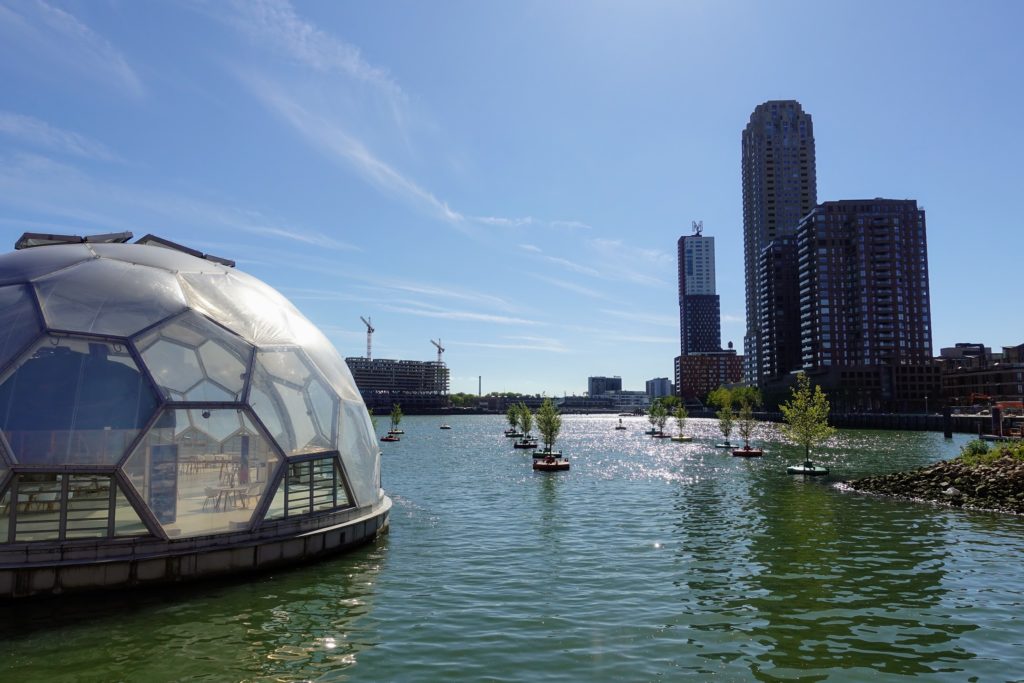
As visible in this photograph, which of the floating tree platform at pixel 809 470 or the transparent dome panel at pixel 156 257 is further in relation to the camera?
the floating tree platform at pixel 809 470

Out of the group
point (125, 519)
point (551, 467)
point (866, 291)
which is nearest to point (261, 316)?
point (125, 519)

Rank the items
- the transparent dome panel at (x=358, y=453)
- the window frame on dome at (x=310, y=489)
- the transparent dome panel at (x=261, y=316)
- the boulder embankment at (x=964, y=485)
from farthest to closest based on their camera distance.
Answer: the boulder embankment at (x=964, y=485) < the transparent dome panel at (x=358, y=453) < the transparent dome panel at (x=261, y=316) < the window frame on dome at (x=310, y=489)

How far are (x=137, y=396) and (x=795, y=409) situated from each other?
185ft

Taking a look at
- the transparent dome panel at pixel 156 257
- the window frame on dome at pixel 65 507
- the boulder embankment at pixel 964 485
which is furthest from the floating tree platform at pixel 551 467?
the window frame on dome at pixel 65 507

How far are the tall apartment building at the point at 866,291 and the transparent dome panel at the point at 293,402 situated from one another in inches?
7057

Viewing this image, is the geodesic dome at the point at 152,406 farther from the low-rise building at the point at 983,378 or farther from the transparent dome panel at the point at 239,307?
the low-rise building at the point at 983,378

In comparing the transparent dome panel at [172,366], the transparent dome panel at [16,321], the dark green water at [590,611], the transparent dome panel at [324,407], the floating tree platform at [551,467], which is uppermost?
the transparent dome panel at [16,321]

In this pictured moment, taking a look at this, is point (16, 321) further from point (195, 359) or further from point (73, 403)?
point (195, 359)

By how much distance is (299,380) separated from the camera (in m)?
21.5

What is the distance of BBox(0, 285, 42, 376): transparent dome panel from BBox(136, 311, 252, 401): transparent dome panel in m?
2.66

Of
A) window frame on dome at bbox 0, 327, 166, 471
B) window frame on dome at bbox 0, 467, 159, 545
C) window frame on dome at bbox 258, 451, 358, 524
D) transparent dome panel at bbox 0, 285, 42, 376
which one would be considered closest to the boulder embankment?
window frame on dome at bbox 258, 451, 358, 524

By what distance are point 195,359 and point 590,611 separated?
1332cm

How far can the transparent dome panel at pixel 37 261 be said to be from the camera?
19.3 metres

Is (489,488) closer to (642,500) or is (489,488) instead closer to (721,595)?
(642,500)
